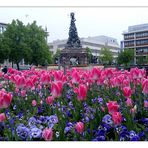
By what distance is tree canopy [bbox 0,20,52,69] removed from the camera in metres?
52.4

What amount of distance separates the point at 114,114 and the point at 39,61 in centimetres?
5100

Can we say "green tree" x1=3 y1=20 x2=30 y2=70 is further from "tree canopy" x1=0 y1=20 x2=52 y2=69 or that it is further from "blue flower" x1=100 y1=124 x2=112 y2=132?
"blue flower" x1=100 y1=124 x2=112 y2=132

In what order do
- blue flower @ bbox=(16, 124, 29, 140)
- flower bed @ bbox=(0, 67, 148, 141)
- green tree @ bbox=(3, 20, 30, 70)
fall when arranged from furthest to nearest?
1. green tree @ bbox=(3, 20, 30, 70)
2. blue flower @ bbox=(16, 124, 29, 140)
3. flower bed @ bbox=(0, 67, 148, 141)

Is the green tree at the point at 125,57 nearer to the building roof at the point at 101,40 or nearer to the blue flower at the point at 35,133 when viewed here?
the building roof at the point at 101,40

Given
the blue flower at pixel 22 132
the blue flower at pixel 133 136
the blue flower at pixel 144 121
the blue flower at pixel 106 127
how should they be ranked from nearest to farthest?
the blue flower at pixel 133 136
the blue flower at pixel 22 132
the blue flower at pixel 106 127
the blue flower at pixel 144 121

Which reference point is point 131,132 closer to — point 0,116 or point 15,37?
point 0,116

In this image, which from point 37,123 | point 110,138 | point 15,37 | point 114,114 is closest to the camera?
point 114,114

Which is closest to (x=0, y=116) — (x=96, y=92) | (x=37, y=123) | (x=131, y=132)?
(x=37, y=123)

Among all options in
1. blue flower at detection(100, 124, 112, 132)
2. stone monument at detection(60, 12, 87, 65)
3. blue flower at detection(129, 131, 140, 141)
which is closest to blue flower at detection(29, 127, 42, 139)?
blue flower at detection(100, 124, 112, 132)

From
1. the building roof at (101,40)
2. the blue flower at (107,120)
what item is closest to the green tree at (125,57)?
the building roof at (101,40)

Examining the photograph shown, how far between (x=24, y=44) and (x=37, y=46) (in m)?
2.59

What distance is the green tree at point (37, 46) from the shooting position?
53.9m

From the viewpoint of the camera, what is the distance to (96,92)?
230 inches

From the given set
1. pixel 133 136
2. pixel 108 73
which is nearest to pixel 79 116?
pixel 133 136
